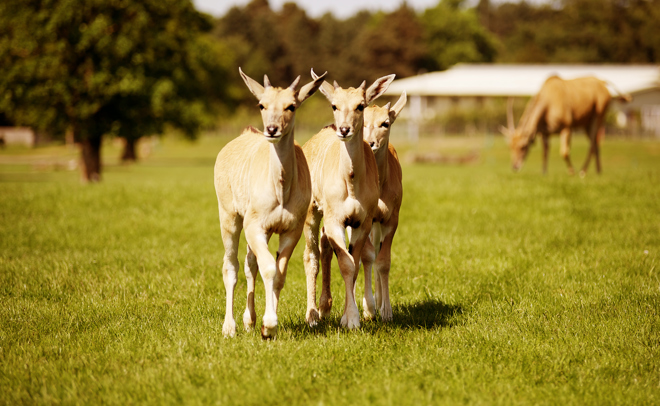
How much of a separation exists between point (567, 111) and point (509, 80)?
60.5 meters

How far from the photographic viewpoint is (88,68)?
33094mm

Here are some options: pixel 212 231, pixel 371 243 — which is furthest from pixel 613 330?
pixel 212 231

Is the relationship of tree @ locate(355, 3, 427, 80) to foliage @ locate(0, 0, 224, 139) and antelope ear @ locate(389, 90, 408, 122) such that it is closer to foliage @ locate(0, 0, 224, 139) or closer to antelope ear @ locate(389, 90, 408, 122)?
foliage @ locate(0, 0, 224, 139)

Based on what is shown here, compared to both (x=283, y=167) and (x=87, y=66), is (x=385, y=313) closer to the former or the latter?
(x=283, y=167)

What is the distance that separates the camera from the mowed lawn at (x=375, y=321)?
19.7ft

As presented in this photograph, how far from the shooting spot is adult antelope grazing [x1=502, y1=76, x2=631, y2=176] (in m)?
23.4

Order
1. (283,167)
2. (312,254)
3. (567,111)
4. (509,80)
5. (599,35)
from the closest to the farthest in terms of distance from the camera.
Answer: (283,167) → (312,254) → (567,111) → (509,80) → (599,35)

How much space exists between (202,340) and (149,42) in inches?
1176

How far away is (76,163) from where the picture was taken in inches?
1950

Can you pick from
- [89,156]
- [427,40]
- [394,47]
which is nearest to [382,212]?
[89,156]

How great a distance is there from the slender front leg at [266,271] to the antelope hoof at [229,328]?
0.61 metres

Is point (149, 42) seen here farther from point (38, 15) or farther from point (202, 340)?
point (202, 340)

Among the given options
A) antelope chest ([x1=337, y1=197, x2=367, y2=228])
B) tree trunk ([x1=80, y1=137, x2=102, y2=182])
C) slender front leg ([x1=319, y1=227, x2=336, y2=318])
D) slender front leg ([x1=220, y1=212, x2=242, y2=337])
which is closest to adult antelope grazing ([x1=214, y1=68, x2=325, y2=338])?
slender front leg ([x1=220, y1=212, x2=242, y2=337])

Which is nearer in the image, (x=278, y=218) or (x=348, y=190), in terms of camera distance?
(x=278, y=218)
